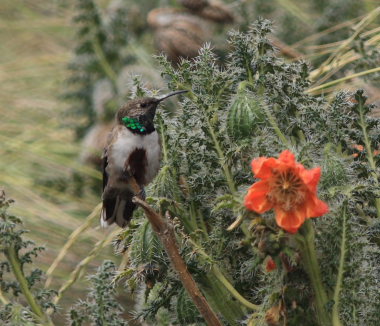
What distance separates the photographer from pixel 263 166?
1.35 metres

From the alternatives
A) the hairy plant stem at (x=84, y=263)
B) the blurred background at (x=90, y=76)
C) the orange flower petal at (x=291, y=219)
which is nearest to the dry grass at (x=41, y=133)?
the blurred background at (x=90, y=76)

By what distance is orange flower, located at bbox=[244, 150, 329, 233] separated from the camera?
1.31m

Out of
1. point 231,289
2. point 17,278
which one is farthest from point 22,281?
→ point 231,289

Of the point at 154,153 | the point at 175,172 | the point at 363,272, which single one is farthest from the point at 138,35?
the point at 363,272

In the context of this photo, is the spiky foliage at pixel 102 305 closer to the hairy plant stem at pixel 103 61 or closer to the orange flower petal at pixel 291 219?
the orange flower petal at pixel 291 219

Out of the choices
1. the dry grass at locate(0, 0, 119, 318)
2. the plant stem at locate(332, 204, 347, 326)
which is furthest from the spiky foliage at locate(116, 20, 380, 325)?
the dry grass at locate(0, 0, 119, 318)

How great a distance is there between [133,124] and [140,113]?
9 centimetres

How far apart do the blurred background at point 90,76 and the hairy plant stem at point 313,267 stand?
1.23 m

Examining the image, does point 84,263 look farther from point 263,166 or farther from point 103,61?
point 103,61

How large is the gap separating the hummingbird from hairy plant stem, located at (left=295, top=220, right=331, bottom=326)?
1.88 feet

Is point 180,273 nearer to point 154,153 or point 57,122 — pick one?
point 154,153

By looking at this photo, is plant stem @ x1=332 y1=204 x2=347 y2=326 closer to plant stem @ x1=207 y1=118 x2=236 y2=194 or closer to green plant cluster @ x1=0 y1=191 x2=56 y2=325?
plant stem @ x1=207 y1=118 x2=236 y2=194

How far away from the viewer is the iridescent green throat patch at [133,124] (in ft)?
6.64

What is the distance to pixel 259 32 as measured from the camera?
66.0 inches
